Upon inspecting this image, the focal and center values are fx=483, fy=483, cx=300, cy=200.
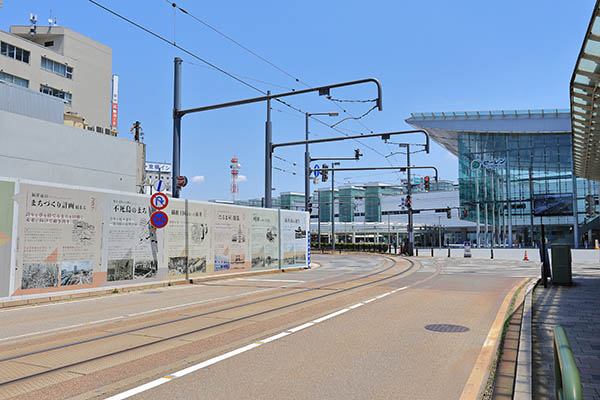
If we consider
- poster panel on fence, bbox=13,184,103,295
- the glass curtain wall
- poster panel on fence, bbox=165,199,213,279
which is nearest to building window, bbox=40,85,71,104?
poster panel on fence, bbox=165,199,213,279

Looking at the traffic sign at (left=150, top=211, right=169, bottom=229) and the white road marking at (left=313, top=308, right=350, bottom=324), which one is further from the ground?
the traffic sign at (left=150, top=211, right=169, bottom=229)

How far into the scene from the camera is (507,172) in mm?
65688

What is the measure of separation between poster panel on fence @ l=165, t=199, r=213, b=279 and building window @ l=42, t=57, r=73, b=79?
38.9 meters

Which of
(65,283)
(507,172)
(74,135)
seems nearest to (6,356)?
(65,283)

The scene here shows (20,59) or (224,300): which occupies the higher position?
(20,59)

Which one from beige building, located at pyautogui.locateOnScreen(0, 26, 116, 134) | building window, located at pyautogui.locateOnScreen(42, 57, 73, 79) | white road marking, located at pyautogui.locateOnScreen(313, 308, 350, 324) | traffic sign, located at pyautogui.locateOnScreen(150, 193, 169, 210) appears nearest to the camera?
white road marking, located at pyautogui.locateOnScreen(313, 308, 350, 324)

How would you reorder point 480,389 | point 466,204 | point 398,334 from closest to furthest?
point 480,389
point 398,334
point 466,204

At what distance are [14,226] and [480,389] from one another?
1127cm

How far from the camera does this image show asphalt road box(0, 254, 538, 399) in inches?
201

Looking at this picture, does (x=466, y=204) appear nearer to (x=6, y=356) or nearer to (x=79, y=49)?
(x=79, y=49)

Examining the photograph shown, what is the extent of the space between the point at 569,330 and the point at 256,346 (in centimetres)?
507

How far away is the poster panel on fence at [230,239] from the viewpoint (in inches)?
768

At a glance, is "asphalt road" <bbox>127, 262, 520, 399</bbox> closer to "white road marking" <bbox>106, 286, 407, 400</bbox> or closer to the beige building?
"white road marking" <bbox>106, 286, 407, 400</bbox>

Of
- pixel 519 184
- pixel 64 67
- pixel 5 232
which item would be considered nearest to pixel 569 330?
pixel 5 232
